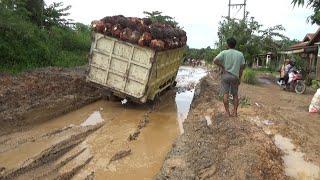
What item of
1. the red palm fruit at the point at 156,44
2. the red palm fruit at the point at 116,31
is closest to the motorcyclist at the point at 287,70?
the red palm fruit at the point at 156,44

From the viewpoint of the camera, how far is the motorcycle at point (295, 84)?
19.2 meters

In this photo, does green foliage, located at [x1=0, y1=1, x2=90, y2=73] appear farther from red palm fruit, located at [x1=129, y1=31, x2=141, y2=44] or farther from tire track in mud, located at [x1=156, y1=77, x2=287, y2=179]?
tire track in mud, located at [x1=156, y1=77, x2=287, y2=179]

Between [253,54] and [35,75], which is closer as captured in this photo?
[35,75]

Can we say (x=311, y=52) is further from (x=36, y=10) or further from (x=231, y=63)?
(x=231, y=63)

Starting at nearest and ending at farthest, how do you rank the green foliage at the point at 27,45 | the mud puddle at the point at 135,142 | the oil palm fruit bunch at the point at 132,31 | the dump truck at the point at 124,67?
the mud puddle at the point at 135,142, the oil palm fruit bunch at the point at 132,31, the dump truck at the point at 124,67, the green foliage at the point at 27,45

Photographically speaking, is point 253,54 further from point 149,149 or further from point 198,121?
point 149,149

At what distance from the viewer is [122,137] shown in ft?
31.7

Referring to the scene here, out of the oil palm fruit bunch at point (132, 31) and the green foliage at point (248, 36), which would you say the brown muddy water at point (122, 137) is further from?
the green foliage at point (248, 36)

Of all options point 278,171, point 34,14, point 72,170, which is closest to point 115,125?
point 72,170

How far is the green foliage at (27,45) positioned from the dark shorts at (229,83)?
866 cm

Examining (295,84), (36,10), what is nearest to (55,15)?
(36,10)

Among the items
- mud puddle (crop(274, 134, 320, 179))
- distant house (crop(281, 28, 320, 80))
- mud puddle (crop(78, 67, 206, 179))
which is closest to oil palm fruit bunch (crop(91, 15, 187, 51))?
mud puddle (crop(78, 67, 206, 179))

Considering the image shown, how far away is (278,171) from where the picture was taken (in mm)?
6922

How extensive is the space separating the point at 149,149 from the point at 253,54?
76.9 feet
